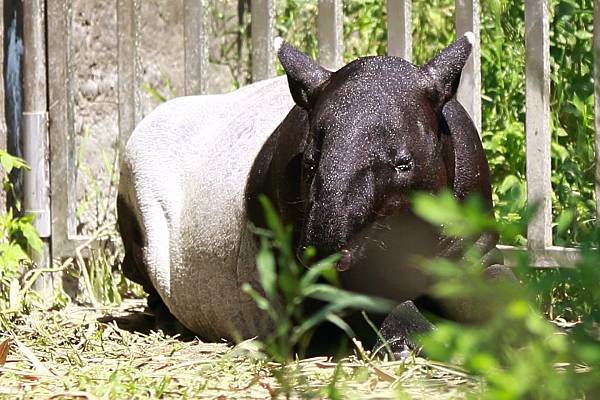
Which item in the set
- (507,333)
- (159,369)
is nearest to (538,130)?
(159,369)

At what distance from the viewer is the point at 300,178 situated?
3.67 m

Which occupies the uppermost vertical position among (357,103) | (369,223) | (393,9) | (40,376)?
(393,9)

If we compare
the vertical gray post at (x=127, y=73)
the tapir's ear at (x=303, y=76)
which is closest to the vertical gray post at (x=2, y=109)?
the vertical gray post at (x=127, y=73)

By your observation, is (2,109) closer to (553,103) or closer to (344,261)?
(553,103)

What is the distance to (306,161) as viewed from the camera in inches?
137

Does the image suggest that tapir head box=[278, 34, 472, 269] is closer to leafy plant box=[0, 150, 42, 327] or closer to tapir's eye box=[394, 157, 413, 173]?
tapir's eye box=[394, 157, 413, 173]

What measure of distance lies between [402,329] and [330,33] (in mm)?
1761

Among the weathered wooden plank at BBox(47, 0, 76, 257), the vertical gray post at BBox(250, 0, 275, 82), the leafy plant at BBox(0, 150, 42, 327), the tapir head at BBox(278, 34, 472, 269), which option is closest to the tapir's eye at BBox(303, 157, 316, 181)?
the tapir head at BBox(278, 34, 472, 269)

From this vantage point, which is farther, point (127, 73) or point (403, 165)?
point (127, 73)

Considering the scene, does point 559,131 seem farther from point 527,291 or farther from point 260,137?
point 527,291

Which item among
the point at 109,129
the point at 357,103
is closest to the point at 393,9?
the point at 357,103

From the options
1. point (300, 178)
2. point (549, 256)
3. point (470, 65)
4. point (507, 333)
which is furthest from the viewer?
point (470, 65)

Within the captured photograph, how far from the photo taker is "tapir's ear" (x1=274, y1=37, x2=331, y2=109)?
3.74 meters

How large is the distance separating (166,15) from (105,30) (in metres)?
0.54
